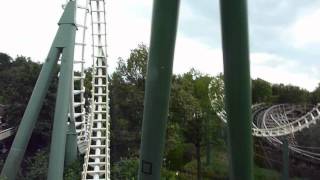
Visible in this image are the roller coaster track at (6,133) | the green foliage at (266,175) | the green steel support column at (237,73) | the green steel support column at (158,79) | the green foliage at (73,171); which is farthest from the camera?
the green foliage at (266,175)

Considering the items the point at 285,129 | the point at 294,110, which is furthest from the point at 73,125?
the point at 294,110

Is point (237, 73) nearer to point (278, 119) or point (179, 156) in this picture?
point (179, 156)

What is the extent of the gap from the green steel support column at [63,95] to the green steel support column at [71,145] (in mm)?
3288

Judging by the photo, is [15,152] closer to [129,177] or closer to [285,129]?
[129,177]

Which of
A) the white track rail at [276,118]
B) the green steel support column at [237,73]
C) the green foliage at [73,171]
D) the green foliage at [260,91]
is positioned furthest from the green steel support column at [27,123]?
the green foliage at [260,91]

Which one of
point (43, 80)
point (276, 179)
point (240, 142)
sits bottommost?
point (276, 179)

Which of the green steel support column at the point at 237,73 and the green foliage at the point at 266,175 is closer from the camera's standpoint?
the green steel support column at the point at 237,73

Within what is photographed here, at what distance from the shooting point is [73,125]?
39.2 feet

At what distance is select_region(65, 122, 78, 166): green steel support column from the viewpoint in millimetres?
12008

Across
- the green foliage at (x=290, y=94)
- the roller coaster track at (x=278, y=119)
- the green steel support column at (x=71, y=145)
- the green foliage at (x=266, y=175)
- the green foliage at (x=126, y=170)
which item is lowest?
the green foliage at (x=266, y=175)

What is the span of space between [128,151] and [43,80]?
26.7 ft

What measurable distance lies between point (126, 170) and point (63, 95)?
16.2 ft

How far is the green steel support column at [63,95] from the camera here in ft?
27.9

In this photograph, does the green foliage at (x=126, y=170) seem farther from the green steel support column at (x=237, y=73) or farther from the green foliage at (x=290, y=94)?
the green foliage at (x=290, y=94)
